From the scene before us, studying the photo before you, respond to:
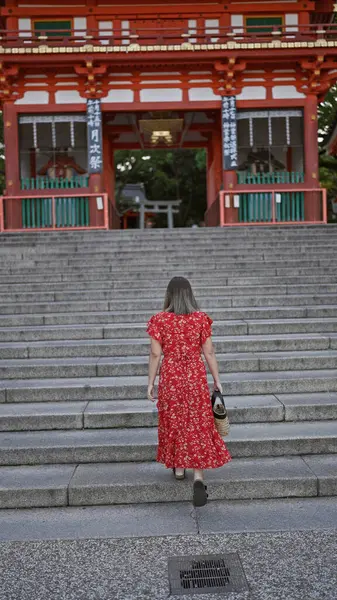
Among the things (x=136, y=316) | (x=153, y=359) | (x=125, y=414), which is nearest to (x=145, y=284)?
(x=136, y=316)

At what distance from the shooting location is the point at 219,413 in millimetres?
4277

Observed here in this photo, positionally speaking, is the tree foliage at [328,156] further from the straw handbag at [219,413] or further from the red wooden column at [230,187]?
the straw handbag at [219,413]

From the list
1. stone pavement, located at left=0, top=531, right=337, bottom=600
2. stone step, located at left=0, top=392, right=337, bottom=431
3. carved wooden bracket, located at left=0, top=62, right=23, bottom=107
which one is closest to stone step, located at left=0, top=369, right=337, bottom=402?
stone step, located at left=0, top=392, right=337, bottom=431

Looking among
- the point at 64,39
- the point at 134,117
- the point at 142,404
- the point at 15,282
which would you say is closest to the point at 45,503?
the point at 142,404

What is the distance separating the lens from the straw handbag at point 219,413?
4.25 metres

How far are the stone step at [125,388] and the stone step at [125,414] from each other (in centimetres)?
21

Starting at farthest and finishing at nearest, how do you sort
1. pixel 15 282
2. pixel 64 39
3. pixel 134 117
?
pixel 134 117 < pixel 64 39 < pixel 15 282

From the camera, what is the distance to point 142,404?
581 cm

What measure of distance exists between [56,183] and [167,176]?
16.4 meters

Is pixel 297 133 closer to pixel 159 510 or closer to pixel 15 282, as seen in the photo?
pixel 15 282

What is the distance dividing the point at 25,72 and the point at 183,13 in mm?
4555

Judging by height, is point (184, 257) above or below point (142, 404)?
above

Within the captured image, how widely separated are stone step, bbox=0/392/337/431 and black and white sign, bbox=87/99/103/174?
10493mm

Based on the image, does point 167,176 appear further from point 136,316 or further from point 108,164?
point 136,316
